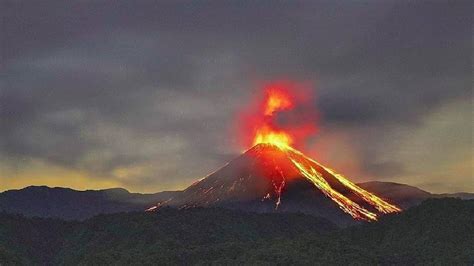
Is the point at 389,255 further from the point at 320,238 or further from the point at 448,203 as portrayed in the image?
the point at 448,203

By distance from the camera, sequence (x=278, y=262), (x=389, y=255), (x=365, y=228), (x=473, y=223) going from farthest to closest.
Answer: (x=365, y=228), (x=473, y=223), (x=389, y=255), (x=278, y=262)

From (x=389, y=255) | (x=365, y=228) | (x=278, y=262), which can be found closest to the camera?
(x=278, y=262)

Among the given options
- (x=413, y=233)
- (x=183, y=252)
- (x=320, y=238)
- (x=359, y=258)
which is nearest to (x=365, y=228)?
(x=413, y=233)

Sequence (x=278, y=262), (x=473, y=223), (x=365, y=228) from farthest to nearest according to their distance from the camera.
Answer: (x=365, y=228) < (x=473, y=223) < (x=278, y=262)

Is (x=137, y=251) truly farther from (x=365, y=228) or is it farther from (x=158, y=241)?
(x=365, y=228)

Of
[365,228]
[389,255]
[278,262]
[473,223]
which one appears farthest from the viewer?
[365,228]

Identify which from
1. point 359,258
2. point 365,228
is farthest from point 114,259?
point 365,228

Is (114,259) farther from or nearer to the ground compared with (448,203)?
nearer to the ground

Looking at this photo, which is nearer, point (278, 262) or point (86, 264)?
point (278, 262)

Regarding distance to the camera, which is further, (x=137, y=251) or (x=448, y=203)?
(x=448, y=203)
